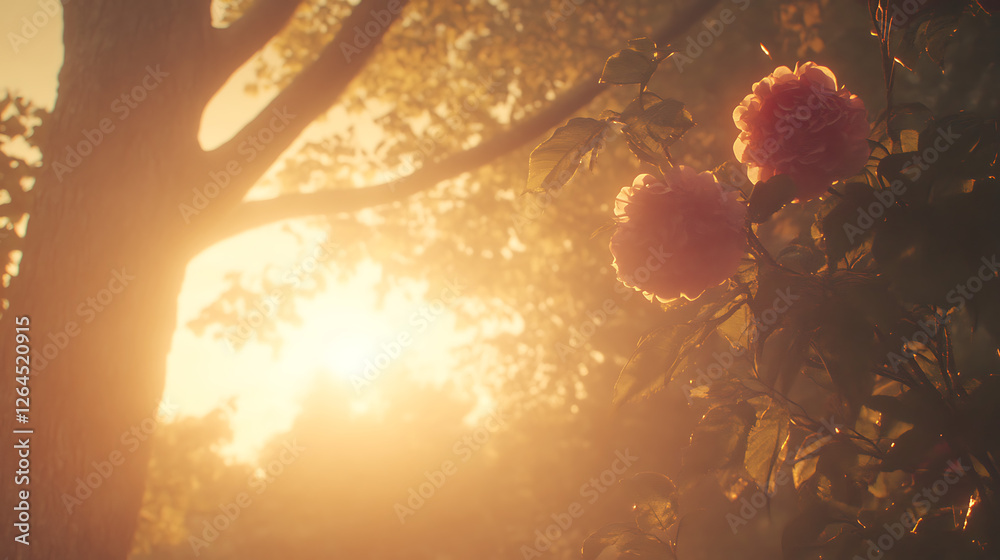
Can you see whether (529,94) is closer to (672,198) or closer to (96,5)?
(96,5)

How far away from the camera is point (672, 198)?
1.28 meters

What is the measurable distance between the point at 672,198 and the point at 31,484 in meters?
3.85

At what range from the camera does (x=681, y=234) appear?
4.12 ft
